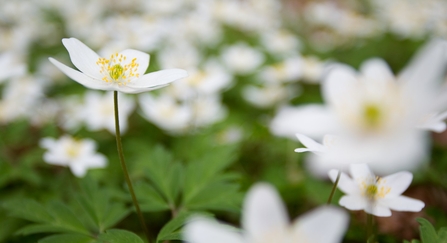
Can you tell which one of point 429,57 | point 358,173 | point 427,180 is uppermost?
point 429,57

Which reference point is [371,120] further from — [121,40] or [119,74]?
[121,40]

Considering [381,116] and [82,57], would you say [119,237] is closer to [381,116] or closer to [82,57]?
[82,57]

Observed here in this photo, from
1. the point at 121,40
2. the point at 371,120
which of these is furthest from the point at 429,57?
the point at 121,40

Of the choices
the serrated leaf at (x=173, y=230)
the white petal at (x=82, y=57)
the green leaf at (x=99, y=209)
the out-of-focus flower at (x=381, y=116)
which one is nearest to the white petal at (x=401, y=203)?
the out-of-focus flower at (x=381, y=116)

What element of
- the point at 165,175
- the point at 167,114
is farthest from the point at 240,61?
the point at 165,175

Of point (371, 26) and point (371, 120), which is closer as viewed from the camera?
point (371, 120)

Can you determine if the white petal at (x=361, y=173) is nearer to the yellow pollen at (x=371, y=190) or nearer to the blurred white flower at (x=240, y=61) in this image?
the yellow pollen at (x=371, y=190)
